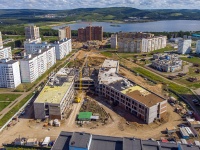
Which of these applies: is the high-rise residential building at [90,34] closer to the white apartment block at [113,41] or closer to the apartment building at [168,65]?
the white apartment block at [113,41]

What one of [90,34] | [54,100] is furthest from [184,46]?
[54,100]

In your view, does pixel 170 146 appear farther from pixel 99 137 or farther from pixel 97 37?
pixel 97 37

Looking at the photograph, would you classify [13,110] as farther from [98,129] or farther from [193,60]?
[193,60]

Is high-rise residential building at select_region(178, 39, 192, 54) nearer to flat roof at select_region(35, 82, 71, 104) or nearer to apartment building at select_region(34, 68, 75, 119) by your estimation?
apartment building at select_region(34, 68, 75, 119)

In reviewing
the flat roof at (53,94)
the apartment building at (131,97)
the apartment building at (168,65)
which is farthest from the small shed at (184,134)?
the apartment building at (168,65)

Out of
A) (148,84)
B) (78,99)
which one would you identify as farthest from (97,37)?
(78,99)
